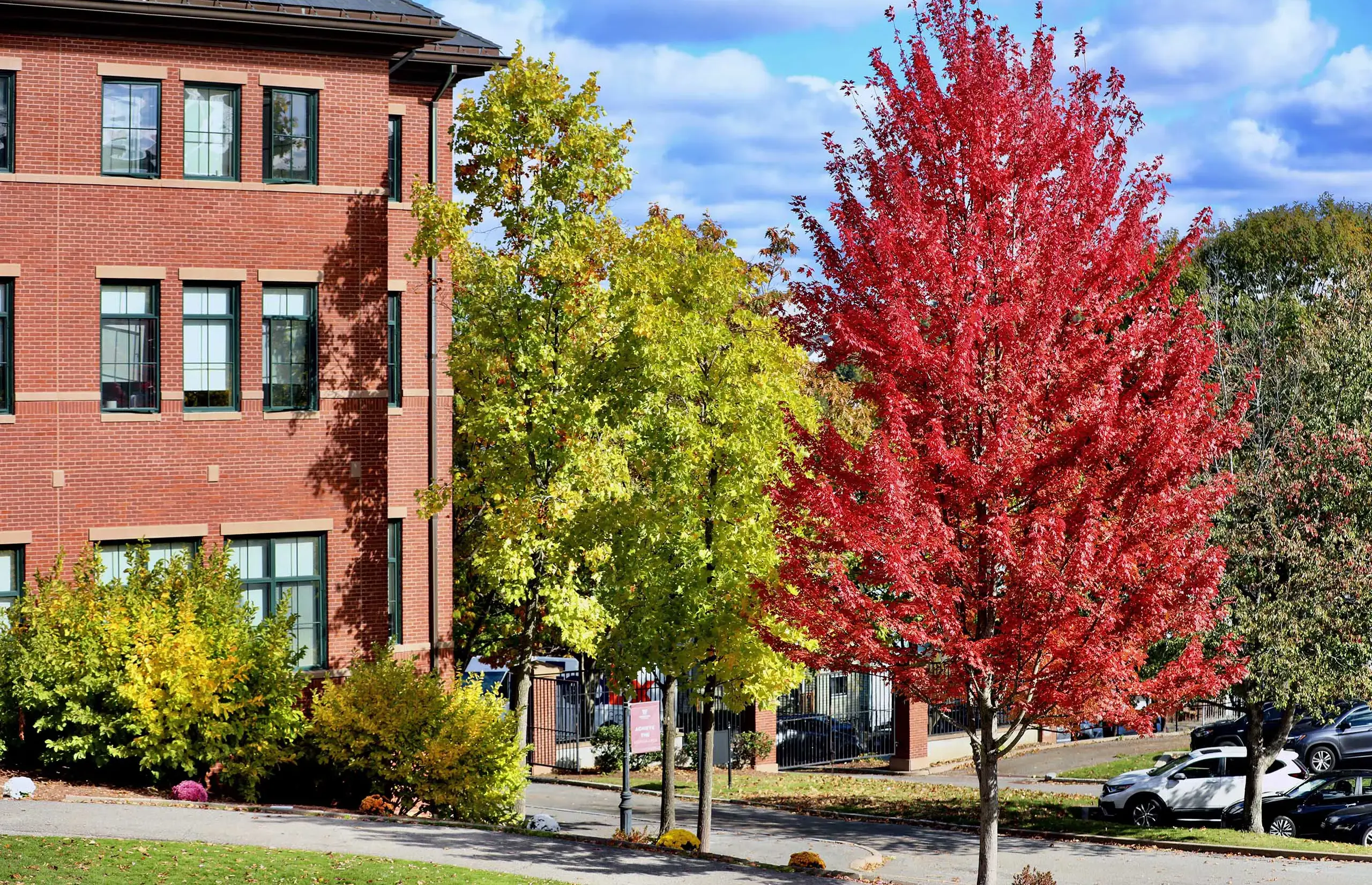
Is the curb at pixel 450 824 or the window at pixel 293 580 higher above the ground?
the window at pixel 293 580

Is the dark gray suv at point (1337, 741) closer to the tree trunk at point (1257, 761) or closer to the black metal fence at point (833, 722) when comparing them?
the tree trunk at point (1257, 761)

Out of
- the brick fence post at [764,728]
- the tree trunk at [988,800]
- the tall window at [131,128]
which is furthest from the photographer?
the brick fence post at [764,728]

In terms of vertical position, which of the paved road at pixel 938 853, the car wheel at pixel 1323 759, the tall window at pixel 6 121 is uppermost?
the tall window at pixel 6 121

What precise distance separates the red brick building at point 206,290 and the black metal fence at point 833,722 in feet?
58.8

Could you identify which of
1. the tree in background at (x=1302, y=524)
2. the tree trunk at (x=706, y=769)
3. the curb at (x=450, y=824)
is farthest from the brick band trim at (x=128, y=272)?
the tree in background at (x=1302, y=524)

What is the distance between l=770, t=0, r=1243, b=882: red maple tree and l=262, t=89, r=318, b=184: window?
11.6 meters

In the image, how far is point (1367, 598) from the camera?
2636 cm

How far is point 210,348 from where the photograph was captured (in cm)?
2420

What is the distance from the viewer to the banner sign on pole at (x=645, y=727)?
2344 cm

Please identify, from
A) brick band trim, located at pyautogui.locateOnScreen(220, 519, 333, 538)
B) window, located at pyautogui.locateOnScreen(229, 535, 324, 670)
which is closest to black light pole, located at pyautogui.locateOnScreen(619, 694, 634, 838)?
window, located at pyautogui.locateOnScreen(229, 535, 324, 670)

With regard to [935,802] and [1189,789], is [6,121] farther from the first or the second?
[1189,789]

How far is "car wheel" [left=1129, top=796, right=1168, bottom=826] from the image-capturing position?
99.6ft

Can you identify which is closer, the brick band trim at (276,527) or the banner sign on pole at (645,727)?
the banner sign on pole at (645,727)

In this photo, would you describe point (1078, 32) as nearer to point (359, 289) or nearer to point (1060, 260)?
point (1060, 260)
